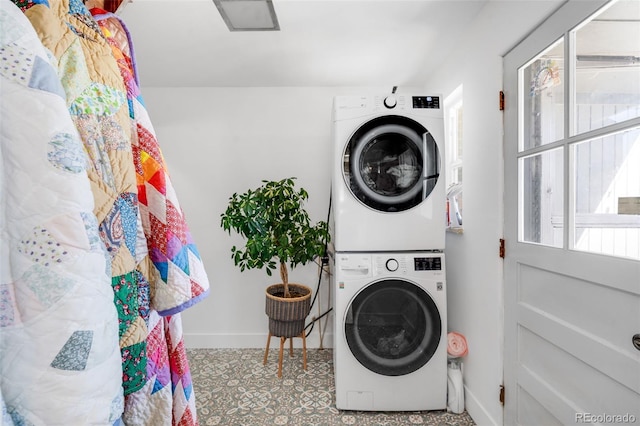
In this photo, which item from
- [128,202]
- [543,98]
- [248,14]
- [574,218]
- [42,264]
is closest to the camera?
[42,264]

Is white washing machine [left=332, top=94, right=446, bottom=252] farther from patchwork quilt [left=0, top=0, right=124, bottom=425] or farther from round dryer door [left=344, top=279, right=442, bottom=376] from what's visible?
patchwork quilt [left=0, top=0, right=124, bottom=425]

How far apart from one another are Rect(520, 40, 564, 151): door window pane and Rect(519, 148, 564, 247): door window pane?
8cm

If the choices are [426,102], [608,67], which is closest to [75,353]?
[608,67]

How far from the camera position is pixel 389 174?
74.4 inches

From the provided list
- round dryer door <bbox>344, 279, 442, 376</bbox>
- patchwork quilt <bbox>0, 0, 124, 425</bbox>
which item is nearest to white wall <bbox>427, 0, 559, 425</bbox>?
round dryer door <bbox>344, 279, 442, 376</bbox>

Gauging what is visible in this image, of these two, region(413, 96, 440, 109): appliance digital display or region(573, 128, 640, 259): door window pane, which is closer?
region(573, 128, 640, 259): door window pane

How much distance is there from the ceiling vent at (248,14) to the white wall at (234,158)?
3.14 feet

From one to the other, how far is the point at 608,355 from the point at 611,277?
0.87 ft

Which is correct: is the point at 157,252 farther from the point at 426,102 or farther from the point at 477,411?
the point at 477,411

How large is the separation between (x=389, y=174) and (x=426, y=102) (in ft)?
1.66

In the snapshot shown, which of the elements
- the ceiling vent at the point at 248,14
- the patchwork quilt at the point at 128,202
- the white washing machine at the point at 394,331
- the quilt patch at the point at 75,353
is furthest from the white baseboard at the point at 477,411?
the ceiling vent at the point at 248,14

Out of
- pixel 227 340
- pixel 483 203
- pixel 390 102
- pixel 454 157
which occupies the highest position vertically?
pixel 390 102

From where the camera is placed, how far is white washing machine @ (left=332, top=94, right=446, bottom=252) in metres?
1.86

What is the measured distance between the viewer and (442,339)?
1.83 meters
